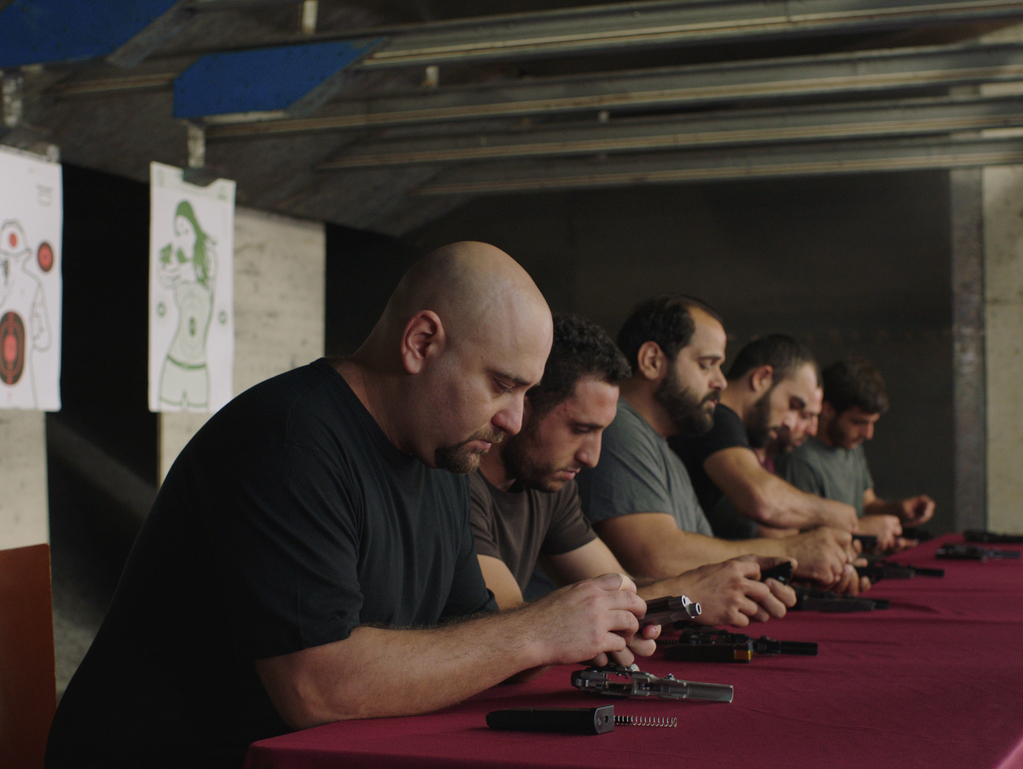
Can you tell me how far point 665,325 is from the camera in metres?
3.22

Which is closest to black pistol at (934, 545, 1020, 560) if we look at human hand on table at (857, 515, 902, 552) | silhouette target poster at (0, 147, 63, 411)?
human hand on table at (857, 515, 902, 552)

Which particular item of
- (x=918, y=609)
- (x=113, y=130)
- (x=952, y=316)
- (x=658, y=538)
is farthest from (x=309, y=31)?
(x=952, y=316)

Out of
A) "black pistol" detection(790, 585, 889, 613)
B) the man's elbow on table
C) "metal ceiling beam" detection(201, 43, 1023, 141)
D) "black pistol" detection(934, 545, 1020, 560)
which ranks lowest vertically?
"black pistol" detection(934, 545, 1020, 560)

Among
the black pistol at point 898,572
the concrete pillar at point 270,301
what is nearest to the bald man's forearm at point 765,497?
the black pistol at point 898,572

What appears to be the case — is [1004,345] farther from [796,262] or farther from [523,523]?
[523,523]

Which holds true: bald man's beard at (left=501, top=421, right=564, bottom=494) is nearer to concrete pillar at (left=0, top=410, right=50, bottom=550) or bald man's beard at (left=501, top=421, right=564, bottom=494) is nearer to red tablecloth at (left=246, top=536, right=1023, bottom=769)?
red tablecloth at (left=246, top=536, right=1023, bottom=769)

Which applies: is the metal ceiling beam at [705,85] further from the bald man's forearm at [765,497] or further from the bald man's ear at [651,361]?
the bald man's forearm at [765,497]

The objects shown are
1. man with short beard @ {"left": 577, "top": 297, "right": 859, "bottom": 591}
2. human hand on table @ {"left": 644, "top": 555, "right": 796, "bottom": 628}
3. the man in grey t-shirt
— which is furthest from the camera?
the man in grey t-shirt

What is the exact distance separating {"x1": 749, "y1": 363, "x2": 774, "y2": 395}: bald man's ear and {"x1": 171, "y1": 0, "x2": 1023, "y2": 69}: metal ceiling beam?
1.43m

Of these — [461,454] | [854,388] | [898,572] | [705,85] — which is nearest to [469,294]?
[461,454]

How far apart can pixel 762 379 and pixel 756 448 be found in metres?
0.31

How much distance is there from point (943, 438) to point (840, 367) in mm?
1240

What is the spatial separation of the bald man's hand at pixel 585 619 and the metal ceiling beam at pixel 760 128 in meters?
3.32

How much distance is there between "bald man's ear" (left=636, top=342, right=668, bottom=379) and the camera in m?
3.14
